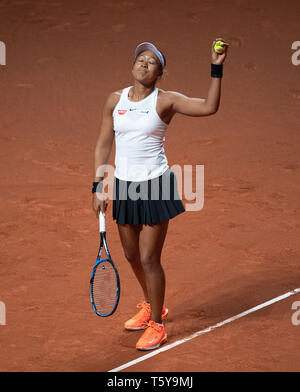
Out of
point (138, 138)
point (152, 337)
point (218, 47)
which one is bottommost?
point (152, 337)

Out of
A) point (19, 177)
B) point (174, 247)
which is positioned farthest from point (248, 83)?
point (174, 247)

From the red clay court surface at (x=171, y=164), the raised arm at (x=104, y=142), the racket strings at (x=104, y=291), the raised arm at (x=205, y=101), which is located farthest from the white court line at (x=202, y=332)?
the raised arm at (x=205, y=101)

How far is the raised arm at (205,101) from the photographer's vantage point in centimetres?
536

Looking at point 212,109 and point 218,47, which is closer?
point 218,47

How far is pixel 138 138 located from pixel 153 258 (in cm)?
95

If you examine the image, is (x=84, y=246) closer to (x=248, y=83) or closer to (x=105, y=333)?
(x=105, y=333)

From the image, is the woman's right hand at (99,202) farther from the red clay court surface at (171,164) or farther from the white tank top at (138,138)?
the red clay court surface at (171,164)

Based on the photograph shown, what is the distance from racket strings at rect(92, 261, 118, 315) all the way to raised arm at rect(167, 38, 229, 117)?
4.58ft

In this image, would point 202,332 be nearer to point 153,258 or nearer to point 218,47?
point 153,258

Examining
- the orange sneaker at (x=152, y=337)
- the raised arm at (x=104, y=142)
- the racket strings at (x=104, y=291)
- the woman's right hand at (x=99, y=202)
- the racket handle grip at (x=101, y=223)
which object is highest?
the raised arm at (x=104, y=142)

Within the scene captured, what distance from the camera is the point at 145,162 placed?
5.73m

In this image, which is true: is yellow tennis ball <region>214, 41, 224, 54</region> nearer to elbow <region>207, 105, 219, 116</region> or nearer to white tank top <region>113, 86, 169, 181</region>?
elbow <region>207, 105, 219, 116</region>

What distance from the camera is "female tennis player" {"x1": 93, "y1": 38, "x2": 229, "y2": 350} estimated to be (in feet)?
18.5

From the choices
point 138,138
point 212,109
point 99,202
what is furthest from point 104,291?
point 212,109
